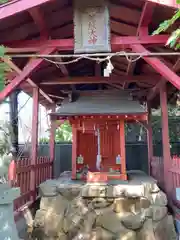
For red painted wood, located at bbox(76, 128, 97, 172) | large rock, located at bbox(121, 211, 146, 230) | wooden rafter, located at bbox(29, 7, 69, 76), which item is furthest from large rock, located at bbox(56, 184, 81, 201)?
wooden rafter, located at bbox(29, 7, 69, 76)

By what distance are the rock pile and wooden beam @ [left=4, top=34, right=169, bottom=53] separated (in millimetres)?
2632

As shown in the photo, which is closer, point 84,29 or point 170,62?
point 84,29

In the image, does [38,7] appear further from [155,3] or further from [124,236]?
[124,236]

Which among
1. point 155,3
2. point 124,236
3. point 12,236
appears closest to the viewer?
point 12,236

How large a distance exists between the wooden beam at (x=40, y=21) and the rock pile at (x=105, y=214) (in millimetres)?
2969

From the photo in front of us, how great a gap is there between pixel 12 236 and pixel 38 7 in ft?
11.3

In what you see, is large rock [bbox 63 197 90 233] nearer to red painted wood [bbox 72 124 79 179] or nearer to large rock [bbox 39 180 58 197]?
large rock [bbox 39 180 58 197]

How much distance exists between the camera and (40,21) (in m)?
4.50

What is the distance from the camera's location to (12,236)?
2971 mm

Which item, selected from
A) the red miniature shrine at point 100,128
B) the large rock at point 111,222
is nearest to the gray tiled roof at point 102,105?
the red miniature shrine at point 100,128

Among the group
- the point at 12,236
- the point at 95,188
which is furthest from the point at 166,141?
the point at 12,236

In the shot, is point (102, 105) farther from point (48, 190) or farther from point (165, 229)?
point (165, 229)

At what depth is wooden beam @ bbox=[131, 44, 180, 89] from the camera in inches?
159

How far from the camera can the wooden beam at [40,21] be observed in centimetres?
421
